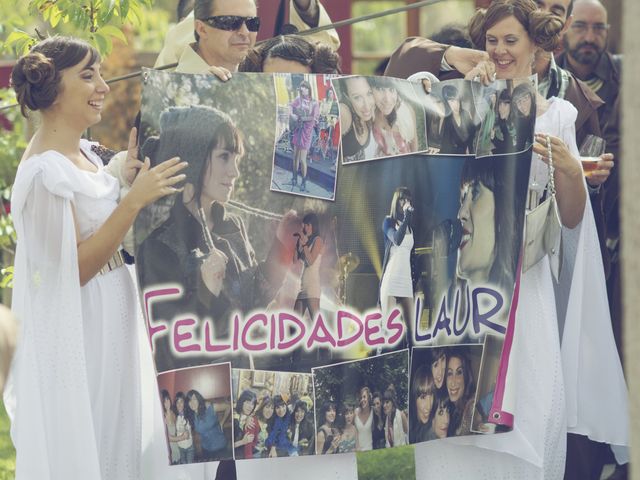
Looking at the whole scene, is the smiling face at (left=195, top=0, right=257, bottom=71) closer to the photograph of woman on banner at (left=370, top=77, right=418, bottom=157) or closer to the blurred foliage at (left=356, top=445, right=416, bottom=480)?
the photograph of woman on banner at (left=370, top=77, right=418, bottom=157)

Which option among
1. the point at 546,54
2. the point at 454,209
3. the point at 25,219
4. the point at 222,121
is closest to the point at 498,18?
the point at 546,54

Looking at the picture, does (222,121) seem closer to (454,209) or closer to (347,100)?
(347,100)

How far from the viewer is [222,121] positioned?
4703mm

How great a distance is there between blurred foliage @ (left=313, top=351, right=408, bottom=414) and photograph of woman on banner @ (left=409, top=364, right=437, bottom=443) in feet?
0.13

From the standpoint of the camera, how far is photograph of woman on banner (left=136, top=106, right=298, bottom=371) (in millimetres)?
4613

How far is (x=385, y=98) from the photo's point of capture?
489 centimetres

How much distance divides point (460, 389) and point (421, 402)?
0.52 ft

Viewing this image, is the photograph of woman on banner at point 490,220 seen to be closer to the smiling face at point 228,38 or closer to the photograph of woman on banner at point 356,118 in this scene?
the photograph of woman on banner at point 356,118

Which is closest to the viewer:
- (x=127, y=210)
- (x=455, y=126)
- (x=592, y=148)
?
(x=127, y=210)

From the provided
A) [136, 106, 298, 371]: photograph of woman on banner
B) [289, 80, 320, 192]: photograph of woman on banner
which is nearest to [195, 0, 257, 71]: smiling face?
[289, 80, 320, 192]: photograph of woman on banner

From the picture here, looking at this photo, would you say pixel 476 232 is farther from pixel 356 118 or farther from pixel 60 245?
pixel 60 245

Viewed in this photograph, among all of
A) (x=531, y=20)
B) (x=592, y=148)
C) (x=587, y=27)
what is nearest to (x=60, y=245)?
(x=531, y=20)

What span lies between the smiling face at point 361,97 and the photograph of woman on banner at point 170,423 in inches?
44.2

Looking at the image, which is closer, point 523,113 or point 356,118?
point 356,118
